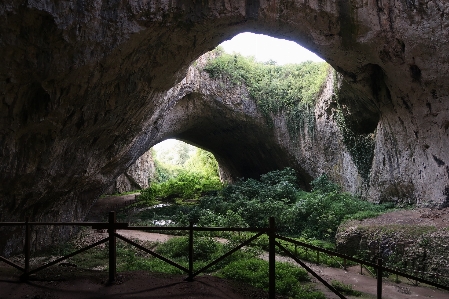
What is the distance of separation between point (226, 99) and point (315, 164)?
484 cm

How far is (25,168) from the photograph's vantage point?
282 inches

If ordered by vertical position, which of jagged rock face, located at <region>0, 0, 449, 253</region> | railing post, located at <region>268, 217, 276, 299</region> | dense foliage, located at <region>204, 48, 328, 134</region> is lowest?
railing post, located at <region>268, 217, 276, 299</region>

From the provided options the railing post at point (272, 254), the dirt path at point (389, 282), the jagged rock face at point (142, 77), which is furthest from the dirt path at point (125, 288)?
the jagged rock face at point (142, 77)

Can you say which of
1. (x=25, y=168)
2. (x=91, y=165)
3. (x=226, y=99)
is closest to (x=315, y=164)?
→ (x=226, y=99)

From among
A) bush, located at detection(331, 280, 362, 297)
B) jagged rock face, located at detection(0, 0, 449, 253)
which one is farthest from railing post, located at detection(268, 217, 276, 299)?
jagged rock face, located at detection(0, 0, 449, 253)

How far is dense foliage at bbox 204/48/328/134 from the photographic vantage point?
16219 millimetres

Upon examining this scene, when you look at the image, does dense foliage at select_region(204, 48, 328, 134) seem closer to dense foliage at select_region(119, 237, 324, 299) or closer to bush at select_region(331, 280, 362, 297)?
dense foliage at select_region(119, 237, 324, 299)

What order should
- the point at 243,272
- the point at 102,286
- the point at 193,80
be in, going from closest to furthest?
1. the point at 102,286
2. the point at 243,272
3. the point at 193,80

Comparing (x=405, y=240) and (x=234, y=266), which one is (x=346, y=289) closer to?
(x=234, y=266)

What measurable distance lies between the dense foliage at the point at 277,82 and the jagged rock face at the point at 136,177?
11.4 meters

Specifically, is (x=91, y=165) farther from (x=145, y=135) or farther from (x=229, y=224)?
(x=229, y=224)

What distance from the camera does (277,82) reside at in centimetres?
1731

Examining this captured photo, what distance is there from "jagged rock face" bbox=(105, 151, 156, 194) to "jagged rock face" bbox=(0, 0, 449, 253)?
1247 centimetres

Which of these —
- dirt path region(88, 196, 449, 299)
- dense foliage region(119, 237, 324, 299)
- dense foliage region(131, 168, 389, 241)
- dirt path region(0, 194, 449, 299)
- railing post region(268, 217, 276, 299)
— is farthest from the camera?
dense foliage region(131, 168, 389, 241)
